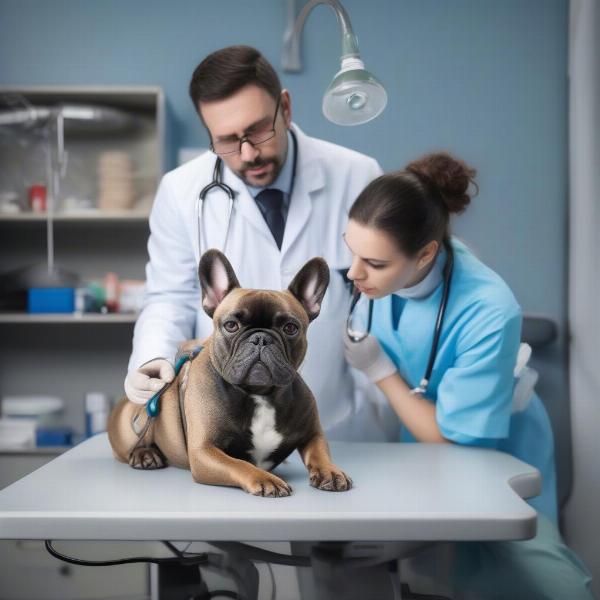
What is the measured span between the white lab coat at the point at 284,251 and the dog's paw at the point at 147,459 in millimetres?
247

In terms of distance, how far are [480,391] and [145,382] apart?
526 millimetres

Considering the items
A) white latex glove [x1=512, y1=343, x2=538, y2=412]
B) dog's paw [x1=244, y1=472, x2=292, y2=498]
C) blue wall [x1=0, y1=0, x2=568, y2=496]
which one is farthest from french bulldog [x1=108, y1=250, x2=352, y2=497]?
blue wall [x1=0, y1=0, x2=568, y2=496]

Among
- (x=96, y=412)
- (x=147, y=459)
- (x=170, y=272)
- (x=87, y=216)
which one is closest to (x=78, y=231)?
(x=87, y=216)

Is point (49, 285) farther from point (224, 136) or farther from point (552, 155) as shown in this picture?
point (552, 155)

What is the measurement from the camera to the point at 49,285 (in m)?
2.22

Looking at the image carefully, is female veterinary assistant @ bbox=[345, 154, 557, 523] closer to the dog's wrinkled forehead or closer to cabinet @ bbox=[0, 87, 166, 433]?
the dog's wrinkled forehead

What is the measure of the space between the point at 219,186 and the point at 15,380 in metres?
1.58

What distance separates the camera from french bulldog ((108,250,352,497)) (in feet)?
2.52

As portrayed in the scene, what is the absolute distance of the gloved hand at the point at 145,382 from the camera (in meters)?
0.90

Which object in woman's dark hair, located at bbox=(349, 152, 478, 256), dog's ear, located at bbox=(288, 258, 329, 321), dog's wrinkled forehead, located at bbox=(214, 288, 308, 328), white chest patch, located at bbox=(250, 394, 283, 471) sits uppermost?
woman's dark hair, located at bbox=(349, 152, 478, 256)

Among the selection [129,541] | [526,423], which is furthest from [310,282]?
[526,423]

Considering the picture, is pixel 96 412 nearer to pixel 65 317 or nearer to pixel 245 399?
pixel 65 317

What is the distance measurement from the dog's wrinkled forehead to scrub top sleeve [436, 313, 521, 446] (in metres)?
0.39

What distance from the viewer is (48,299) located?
221 cm
